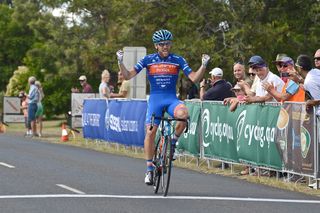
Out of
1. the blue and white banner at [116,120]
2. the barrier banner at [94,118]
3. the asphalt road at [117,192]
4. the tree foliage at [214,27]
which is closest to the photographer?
the asphalt road at [117,192]

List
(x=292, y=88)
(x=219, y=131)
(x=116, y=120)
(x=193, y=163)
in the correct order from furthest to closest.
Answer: (x=116, y=120)
(x=193, y=163)
(x=219, y=131)
(x=292, y=88)

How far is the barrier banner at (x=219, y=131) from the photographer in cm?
1803

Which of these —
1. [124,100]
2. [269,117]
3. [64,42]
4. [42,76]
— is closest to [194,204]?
[269,117]

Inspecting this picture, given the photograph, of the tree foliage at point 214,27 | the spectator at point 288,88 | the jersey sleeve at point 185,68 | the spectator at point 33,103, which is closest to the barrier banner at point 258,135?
the spectator at point 288,88

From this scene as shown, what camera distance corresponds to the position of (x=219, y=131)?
1869cm

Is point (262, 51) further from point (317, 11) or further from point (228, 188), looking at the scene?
point (228, 188)

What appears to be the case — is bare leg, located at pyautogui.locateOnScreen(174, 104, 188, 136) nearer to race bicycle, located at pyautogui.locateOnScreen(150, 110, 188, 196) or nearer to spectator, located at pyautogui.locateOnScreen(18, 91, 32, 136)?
race bicycle, located at pyautogui.locateOnScreen(150, 110, 188, 196)

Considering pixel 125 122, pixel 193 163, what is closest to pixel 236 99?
pixel 193 163

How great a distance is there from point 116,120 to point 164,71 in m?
11.5

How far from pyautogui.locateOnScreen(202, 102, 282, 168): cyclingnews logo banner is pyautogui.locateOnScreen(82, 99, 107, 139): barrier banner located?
7.01 m

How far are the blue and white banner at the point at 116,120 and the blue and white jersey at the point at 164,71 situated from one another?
9.28 metres

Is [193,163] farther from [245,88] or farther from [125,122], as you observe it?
[125,122]

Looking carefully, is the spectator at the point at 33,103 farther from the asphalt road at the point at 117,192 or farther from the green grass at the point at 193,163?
the asphalt road at the point at 117,192

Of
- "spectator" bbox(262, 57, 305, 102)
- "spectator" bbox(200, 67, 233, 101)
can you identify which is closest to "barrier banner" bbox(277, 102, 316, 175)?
"spectator" bbox(262, 57, 305, 102)
